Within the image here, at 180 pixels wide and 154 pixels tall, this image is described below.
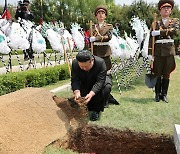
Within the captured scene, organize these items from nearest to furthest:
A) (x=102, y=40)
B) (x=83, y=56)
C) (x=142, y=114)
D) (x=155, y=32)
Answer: (x=83, y=56) → (x=142, y=114) → (x=155, y=32) → (x=102, y=40)

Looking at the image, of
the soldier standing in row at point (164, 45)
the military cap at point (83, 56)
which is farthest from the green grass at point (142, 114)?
the military cap at point (83, 56)

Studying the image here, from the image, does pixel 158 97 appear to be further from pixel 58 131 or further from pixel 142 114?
pixel 58 131

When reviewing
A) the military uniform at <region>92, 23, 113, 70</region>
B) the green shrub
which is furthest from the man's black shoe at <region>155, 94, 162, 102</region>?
the green shrub

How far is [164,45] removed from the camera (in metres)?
5.66

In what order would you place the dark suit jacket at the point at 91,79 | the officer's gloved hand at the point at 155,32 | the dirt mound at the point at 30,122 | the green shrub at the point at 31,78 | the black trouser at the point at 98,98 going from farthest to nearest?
the green shrub at the point at 31,78 < the officer's gloved hand at the point at 155,32 < the black trouser at the point at 98,98 < the dark suit jacket at the point at 91,79 < the dirt mound at the point at 30,122

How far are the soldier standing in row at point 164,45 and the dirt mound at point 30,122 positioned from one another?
84.9 inches

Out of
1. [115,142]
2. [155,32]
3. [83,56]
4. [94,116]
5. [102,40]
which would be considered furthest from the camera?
[102,40]

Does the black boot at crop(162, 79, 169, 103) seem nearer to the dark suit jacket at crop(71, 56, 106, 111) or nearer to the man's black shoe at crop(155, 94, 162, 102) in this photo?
the man's black shoe at crop(155, 94, 162, 102)

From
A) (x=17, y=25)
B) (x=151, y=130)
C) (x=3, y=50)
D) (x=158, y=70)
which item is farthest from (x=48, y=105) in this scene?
(x=17, y=25)

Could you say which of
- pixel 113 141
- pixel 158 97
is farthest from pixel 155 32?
pixel 113 141

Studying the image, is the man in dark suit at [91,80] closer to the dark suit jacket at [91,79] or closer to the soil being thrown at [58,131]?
the dark suit jacket at [91,79]

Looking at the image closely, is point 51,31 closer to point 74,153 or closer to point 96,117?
point 96,117

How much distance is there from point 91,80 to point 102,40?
4.49ft

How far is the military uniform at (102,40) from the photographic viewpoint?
565 centimetres
